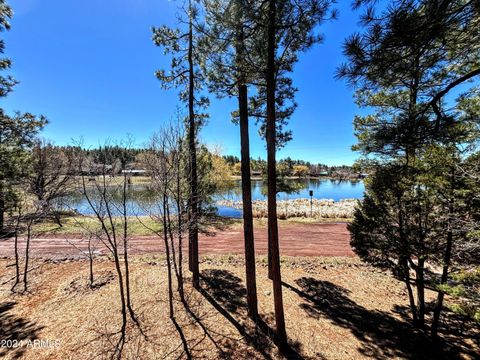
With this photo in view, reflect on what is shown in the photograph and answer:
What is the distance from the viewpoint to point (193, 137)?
673 cm

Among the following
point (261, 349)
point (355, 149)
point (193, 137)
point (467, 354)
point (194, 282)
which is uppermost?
point (193, 137)

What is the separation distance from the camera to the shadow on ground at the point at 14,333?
15.0 ft

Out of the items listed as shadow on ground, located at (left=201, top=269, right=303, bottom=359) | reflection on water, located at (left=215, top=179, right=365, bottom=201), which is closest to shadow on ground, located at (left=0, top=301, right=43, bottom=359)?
shadow on ground, located at (left=201, top=269, right=303, bottom=359)

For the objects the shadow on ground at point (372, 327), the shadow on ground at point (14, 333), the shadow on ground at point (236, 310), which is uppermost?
the shadow on ground at point (14, 333)

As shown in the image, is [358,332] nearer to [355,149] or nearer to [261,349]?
[261,349]

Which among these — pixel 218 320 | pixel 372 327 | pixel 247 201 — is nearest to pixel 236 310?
pixel 218 320

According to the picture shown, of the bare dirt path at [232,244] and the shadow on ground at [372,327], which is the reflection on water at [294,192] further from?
the shadow on ground at [372,327]

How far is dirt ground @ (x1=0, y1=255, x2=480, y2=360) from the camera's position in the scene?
463cm

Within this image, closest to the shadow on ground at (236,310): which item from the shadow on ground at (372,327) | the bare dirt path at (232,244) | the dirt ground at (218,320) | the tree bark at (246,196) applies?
the dirt ground at (218,320)

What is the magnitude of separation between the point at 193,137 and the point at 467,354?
8620 mm

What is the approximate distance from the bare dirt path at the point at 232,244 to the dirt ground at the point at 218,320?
2.09 m

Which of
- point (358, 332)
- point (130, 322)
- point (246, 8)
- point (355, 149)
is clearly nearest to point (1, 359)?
point (130, 322)

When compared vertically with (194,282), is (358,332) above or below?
below

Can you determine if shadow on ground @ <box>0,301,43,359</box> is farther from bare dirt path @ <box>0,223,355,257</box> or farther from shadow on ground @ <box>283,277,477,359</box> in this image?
shadow on ground @ <box>283,277,477,359</box>
